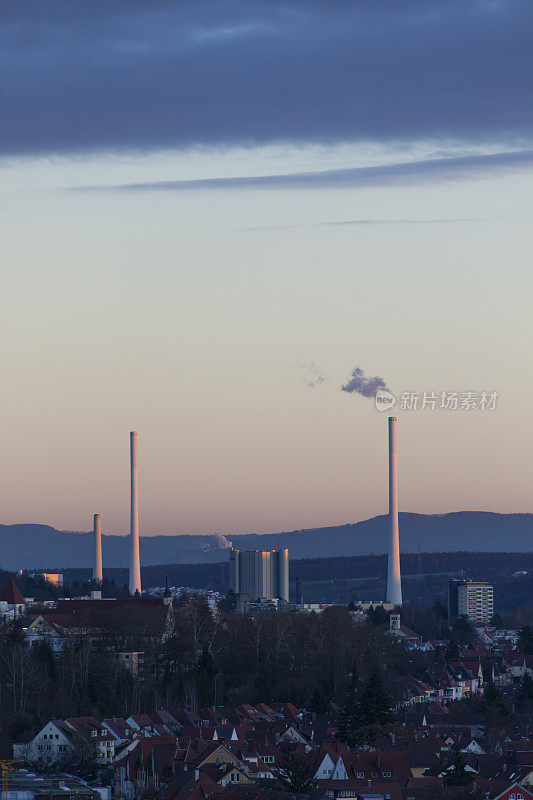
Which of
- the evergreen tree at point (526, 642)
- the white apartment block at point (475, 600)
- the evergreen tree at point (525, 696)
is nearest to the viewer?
the evergreen tree at point (525, 696)

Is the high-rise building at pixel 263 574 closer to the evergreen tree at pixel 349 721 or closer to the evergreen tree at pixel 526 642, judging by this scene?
the evergreen tree at pixel 526 642

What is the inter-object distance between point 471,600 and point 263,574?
76.9 ft

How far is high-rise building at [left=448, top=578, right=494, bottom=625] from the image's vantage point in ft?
561

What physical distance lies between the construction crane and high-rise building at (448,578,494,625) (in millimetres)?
100940

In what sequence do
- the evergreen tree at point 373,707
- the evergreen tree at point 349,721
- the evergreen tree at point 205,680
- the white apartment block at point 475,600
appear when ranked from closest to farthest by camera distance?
the evergreen tree at point 349,721 → the evergreen tree at point 373,707 → the evergreen tree at point 205,680 → the white apartment block at point 475,600

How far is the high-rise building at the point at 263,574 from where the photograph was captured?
166 m

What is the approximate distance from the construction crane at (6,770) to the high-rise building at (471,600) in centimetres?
10094

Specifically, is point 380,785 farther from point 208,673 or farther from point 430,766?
point 208,673

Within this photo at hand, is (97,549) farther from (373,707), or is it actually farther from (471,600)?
(373,707)

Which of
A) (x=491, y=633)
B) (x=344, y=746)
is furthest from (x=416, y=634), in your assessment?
(x=344, y=746)

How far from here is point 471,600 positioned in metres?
175

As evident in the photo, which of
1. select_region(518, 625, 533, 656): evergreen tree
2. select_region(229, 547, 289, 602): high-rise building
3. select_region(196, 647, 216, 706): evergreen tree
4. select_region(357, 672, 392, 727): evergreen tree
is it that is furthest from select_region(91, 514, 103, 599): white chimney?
select_region(357, 672, 392, 727): evergreen tree

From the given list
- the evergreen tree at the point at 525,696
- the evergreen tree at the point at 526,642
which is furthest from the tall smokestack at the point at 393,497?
the evergreen tree at the point at 525,696

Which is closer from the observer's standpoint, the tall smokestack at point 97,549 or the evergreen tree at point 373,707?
the evergreen tree at point 373,707
